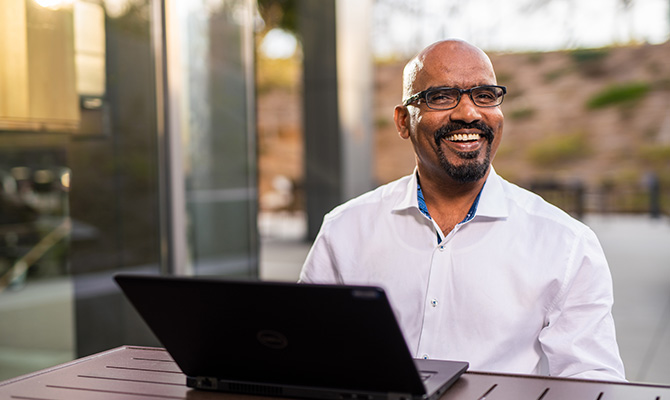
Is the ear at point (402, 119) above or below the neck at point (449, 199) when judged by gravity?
above

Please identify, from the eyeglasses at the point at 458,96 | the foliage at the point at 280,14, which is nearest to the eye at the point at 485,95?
the eyeglasses at the point at 458,96

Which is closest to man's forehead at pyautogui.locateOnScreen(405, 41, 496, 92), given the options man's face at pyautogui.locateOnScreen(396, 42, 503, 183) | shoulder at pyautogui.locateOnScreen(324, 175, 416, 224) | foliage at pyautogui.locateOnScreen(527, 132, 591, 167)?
man's face at pyautogui.locateOnScreen(396, 42, 503, 183)

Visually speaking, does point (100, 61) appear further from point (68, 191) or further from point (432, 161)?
point (432, 161)

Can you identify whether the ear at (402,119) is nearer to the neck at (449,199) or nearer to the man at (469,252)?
the man at (469,252)

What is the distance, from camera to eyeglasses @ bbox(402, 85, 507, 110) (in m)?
1.57

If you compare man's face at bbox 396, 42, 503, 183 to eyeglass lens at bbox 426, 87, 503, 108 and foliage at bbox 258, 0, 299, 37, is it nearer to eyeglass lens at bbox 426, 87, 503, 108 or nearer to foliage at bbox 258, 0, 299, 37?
eyeglass lens at bbox 426, 87, 503, 108

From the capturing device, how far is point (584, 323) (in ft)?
4.62

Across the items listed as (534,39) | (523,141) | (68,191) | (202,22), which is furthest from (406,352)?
(523,141)

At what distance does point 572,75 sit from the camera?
16.5 meters

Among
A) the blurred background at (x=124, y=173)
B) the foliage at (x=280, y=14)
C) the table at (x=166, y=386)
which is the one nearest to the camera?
the table at (x=166, y=386)

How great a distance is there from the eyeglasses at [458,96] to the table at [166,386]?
2.01 feet

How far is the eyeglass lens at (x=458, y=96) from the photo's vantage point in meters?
1.57

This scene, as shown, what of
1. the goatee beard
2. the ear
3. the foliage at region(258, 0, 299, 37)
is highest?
the foliage at region(258, 0, 299, 37)

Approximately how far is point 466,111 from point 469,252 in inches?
11.3
